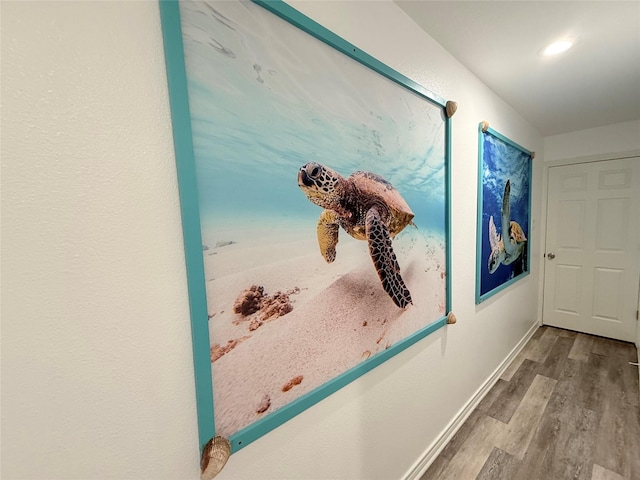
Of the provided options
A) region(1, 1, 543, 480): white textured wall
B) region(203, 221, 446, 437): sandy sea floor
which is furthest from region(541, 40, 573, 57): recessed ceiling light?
region(1, 1, 543, 480): white textured wall

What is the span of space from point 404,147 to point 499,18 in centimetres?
73

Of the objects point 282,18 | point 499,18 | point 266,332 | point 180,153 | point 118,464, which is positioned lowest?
point 118,464

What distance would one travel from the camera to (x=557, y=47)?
138cm

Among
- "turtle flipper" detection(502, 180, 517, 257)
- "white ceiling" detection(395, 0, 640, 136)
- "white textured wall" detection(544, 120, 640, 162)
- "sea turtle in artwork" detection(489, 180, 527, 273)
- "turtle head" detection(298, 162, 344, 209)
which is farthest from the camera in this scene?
"white textured wall" detection(544, 120, 640, 162)

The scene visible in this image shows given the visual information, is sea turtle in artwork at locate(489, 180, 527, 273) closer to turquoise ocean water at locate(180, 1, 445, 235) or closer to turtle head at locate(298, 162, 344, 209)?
turquoise ocean water at locate(180, 1, 445, 235)

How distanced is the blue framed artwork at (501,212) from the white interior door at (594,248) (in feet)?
2.55

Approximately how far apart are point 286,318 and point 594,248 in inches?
142

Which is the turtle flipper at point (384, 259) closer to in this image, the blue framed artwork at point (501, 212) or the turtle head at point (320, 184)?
the turtle head at point (320, 184)

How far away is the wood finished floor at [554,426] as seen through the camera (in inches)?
54.6

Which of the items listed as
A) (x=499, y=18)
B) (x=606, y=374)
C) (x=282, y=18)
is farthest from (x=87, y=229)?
(x=606, y=374)

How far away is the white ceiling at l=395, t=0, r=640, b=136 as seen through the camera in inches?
44.1

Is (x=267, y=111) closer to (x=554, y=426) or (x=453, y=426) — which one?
(x=453, y=426)

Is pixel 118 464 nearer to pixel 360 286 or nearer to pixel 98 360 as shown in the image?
pixel 98 360

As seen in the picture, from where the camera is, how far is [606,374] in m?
2.17
